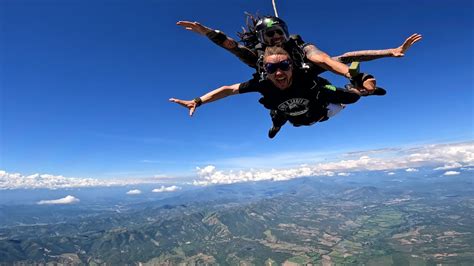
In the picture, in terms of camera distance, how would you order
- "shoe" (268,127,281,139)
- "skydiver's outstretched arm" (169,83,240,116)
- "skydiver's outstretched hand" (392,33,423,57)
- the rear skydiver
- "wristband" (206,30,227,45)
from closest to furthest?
1. "skydiver's outstretched hand" (392,33,423,57)
2. the rear skydiver
3. "wristband" (206,30,227,45)
4. "skydiver's outstretched arm" (169,83,240,116)
5. "shoe" (268,127,281,139)

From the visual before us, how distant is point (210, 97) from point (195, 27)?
1.42 m

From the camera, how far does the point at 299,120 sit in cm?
676

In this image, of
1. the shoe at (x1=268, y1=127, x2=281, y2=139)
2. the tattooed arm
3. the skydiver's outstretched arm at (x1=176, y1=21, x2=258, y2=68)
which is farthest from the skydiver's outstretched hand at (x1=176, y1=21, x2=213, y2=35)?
the shoe at (x1=268, y1=127, x2=281, y2=139)

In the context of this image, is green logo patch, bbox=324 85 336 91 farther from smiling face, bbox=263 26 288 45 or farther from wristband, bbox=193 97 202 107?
wristband, bbox=193 97 202 107

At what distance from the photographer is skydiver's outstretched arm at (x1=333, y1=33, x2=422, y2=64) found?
4.04 metres

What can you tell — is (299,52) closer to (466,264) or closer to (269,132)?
(269,132)

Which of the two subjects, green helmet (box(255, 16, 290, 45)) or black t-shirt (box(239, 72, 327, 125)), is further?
black t-shirt (box(239, 72, 327, 125))

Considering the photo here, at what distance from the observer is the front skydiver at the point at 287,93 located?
539 cm

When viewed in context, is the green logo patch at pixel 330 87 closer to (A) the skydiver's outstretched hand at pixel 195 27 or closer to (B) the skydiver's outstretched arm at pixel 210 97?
(B) the skydiver's outstretched arm at pixel 210 97

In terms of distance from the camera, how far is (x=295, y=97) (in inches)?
233

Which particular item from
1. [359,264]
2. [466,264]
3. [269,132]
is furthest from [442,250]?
[269,132]

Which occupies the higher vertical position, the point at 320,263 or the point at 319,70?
the point at 319,70

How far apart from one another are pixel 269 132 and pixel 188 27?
3567 millimetres

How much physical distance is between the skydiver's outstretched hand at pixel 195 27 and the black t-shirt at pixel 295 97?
52.5 inches
